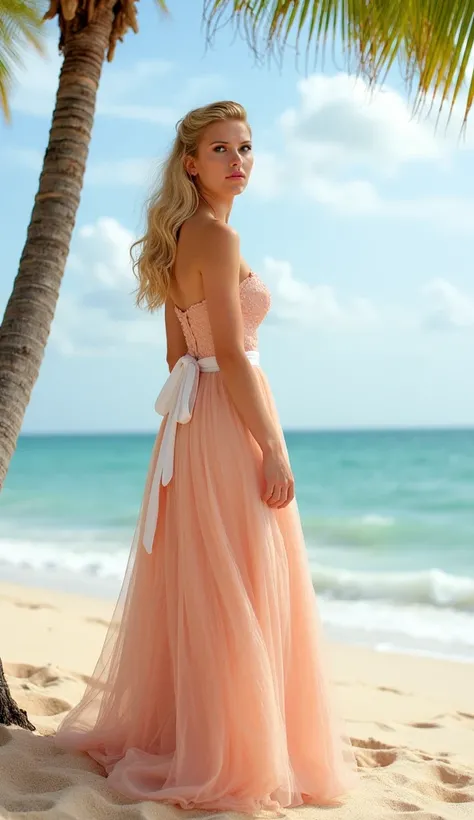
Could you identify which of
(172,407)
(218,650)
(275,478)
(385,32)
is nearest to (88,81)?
(385,32)

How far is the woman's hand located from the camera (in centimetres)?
306

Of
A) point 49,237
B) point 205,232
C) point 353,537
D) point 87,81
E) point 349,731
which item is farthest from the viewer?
point 353,537

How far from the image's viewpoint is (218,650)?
299 cm

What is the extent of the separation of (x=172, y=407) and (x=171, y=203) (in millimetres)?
749

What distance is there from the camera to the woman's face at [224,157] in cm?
320

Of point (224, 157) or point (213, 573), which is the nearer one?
point (213, 573)

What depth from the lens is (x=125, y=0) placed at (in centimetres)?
490

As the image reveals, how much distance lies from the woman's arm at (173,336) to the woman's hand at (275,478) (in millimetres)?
612

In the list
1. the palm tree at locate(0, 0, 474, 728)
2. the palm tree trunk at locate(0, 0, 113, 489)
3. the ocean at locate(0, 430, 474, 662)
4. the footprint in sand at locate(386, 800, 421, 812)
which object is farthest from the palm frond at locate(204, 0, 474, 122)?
the ocean at locate(0, 430, 474, 662)

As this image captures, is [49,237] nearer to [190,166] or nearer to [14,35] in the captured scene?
[190,166]

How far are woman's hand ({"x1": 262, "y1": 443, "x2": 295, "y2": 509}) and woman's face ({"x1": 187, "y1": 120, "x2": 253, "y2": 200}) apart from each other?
97 centimetres

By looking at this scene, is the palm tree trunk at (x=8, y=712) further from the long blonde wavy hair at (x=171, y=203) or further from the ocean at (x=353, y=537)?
the ocean at (x=353, y=537)

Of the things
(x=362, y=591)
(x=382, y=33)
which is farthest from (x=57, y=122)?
(x=362, y=591)

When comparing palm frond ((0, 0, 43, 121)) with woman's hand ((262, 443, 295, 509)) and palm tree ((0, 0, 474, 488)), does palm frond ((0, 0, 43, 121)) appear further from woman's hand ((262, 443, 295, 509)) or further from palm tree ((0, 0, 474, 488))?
woman's hand ((262, 443, 295, 509))
